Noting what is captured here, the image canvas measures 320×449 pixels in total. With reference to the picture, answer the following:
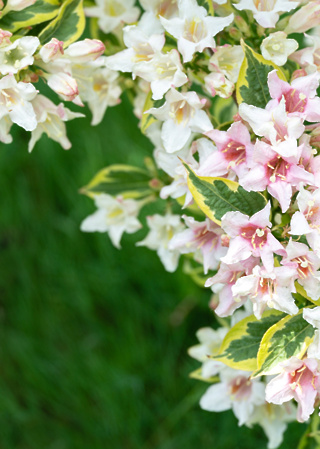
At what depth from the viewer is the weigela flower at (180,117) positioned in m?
0.77

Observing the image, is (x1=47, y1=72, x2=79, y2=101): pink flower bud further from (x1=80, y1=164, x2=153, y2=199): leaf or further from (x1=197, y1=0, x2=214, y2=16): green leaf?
(x1=80, y1=164, x2=153, y2=199): leaf

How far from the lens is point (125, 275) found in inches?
69.9

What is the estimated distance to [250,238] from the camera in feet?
2.24

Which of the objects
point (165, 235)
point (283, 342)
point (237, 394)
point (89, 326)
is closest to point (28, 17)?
point (165, 235)

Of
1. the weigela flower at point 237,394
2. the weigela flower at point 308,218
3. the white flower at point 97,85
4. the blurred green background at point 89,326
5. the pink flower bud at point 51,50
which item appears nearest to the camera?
the weigela flower at point 308,218

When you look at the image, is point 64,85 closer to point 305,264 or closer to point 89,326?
point 305,264

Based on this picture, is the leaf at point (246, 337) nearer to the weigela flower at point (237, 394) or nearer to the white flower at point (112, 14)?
the weigela flower at point (237, 394)

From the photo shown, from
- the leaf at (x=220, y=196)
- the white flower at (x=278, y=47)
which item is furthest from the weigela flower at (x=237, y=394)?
the white flower at (x=278, y=47)

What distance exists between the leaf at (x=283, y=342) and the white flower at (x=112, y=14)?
49 centimetres

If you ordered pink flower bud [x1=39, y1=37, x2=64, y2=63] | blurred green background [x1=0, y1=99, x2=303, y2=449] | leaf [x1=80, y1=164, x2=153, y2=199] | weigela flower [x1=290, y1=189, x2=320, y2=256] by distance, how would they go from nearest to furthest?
weigela flower [x1=290, y1=189, x2=320, y2=256] < pink flower bud [x1=39, y1=37, x2=64, y2=63] < leaf [x1=80, y1=164, x2=153, y2=199] < blurred green background [x1=0, y1=99, x2=303, y2=449]

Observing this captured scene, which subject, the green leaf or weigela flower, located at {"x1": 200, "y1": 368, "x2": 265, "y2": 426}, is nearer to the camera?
the green leaf

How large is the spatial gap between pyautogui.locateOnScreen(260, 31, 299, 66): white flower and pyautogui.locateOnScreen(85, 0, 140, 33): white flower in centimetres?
24

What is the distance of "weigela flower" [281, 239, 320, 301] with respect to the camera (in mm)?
661

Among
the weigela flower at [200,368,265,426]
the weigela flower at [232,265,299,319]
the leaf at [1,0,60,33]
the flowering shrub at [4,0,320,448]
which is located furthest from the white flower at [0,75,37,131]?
the weigela flower at [200,368,265,426]
